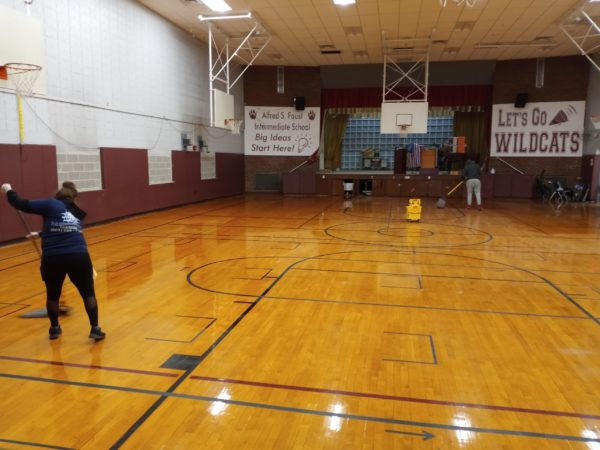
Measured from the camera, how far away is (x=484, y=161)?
18.6 metres

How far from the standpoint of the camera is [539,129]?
17.5m

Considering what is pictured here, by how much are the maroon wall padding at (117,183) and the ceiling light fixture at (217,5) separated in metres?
3.91

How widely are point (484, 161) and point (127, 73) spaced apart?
13.7 m

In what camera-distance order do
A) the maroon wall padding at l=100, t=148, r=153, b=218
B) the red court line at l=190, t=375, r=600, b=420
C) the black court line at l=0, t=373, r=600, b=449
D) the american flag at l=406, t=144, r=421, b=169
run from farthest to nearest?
the american flag at l=406, t=144, r=421, b=169 → the maroon wall padding at l=100, t=148, r=153, b=218 → the red court line at l=190, t=375, r=600, b=420 → the black court line at l=0, t=373, r=600, b=449

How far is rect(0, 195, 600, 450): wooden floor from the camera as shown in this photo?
8.50 feet

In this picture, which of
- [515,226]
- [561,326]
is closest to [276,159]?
[515,226]

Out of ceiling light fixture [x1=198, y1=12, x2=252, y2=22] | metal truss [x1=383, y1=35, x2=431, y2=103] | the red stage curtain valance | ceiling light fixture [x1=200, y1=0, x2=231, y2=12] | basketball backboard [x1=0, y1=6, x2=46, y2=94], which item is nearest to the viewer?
basketball backboard [x1=0, y1=6, x2=46, y2=94]

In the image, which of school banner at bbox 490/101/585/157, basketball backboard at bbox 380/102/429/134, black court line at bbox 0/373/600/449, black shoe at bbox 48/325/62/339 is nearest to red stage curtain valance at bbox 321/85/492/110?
school banner at bbox 490/101/585/157

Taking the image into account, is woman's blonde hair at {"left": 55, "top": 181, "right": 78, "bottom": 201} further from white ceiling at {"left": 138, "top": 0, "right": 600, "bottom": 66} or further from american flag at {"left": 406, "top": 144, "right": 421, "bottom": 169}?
american flag at {"left": 406, "top": 144, "right": 421, "bottom": 169}

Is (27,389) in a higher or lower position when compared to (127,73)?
lower

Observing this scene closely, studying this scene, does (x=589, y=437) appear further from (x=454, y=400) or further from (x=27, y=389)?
(x=27, y=389)

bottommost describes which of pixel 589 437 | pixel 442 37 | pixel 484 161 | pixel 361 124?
pixel 589 437

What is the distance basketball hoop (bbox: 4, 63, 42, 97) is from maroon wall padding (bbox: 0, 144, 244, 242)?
946mm

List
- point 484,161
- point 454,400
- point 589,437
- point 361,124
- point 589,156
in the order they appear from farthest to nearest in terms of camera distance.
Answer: point 361,124 < point 484,161 < point 589,156 < point 454,400 < point 589,437
